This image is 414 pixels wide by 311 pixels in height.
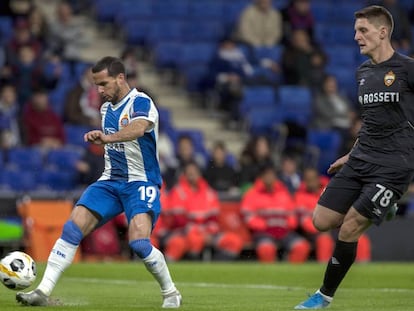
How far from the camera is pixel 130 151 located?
976 cm

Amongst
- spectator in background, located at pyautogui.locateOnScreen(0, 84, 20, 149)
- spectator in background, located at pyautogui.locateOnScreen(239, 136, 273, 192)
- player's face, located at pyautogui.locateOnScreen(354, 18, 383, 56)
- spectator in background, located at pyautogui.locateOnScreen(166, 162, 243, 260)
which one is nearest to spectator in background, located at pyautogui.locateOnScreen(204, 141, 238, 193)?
spectator in background, located at pyautogui.locateOnScreen(239, 136, 273, 192)

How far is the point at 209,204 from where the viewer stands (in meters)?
17.9

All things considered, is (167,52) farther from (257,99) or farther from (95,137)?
(95,137)

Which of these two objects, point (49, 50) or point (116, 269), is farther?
point (49, 50)

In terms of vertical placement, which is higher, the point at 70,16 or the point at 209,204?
the point at 70,16

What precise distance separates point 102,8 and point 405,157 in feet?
50.0

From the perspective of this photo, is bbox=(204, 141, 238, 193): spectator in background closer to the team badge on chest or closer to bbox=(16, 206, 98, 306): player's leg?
the team badge on chest

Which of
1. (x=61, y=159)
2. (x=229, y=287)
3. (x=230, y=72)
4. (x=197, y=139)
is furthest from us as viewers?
(x=230, y=72)

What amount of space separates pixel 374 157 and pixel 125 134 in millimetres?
1996

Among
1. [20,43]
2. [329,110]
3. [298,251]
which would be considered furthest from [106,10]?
[298,251]

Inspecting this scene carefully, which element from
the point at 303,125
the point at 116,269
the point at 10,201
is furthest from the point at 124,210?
the point at 303,125

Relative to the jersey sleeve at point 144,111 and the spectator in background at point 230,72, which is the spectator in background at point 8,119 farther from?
the jersey sleeve at point 144,111

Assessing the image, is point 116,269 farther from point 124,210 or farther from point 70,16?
point 70,16

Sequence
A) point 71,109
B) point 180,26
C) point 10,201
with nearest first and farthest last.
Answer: point 10,201 → point 71,109 → point 180,26
